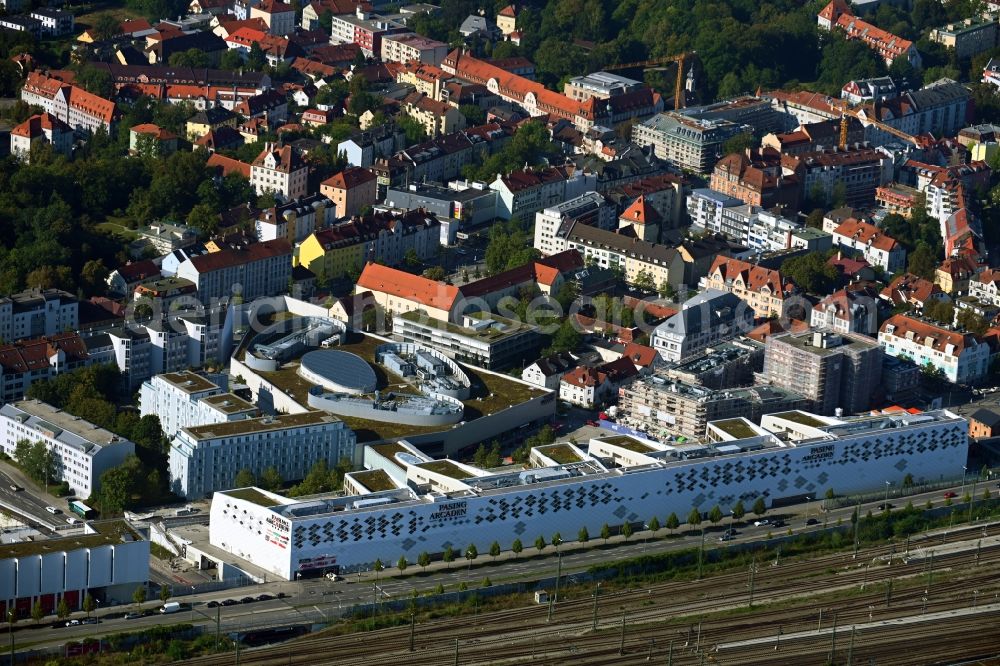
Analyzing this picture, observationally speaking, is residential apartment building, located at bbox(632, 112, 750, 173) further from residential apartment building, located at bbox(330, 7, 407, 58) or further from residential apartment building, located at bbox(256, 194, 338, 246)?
residential apartment building, located at bbox(256, 194, 338, 246)

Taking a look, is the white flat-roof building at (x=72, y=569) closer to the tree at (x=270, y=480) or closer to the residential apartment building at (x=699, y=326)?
the tree at (x=270, y=480)

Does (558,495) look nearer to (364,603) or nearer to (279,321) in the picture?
(364,603)

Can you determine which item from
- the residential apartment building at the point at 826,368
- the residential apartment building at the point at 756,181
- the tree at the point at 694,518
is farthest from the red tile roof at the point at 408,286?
the residential apartment building at the point at 756,181

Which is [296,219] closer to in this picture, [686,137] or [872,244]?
[686,137]

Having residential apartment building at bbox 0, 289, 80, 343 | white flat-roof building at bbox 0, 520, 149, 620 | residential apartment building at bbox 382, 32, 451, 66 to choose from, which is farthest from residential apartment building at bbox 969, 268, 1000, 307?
white flat-roof building at bbox 0, 520, 149, 620

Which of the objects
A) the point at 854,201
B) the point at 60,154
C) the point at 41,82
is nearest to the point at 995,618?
the point at 854,201
